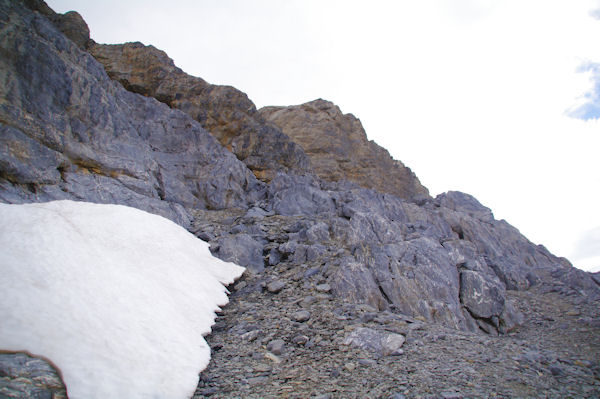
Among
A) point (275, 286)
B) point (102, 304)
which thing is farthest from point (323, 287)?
point (102, 304)

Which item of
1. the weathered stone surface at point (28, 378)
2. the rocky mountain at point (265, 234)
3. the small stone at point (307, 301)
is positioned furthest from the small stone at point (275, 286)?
the weathered stone surface at point (28, 378)

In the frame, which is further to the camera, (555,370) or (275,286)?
(275,286)

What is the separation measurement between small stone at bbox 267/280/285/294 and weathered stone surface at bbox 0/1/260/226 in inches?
315

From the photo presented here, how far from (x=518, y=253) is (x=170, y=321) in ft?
93.4

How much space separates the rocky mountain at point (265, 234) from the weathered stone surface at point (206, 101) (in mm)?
183

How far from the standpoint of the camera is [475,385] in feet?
19.4

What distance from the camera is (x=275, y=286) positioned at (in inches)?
456

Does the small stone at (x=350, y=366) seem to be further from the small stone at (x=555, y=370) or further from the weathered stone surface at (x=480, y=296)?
the weathered stone surface at (x=480, y=296)

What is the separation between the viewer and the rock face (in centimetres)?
4168

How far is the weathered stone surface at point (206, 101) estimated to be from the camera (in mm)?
30828

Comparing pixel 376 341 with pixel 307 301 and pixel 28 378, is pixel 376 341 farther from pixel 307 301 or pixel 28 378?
pixel 28 378

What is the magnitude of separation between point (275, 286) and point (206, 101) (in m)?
26.3

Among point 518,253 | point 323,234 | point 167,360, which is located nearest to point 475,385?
point 167,360

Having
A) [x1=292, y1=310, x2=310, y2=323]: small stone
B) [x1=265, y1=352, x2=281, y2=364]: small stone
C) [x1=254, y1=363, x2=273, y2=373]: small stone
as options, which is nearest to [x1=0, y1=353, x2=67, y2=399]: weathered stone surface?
[x1=254, y1=363, x2=273, y2=373]: small stone
